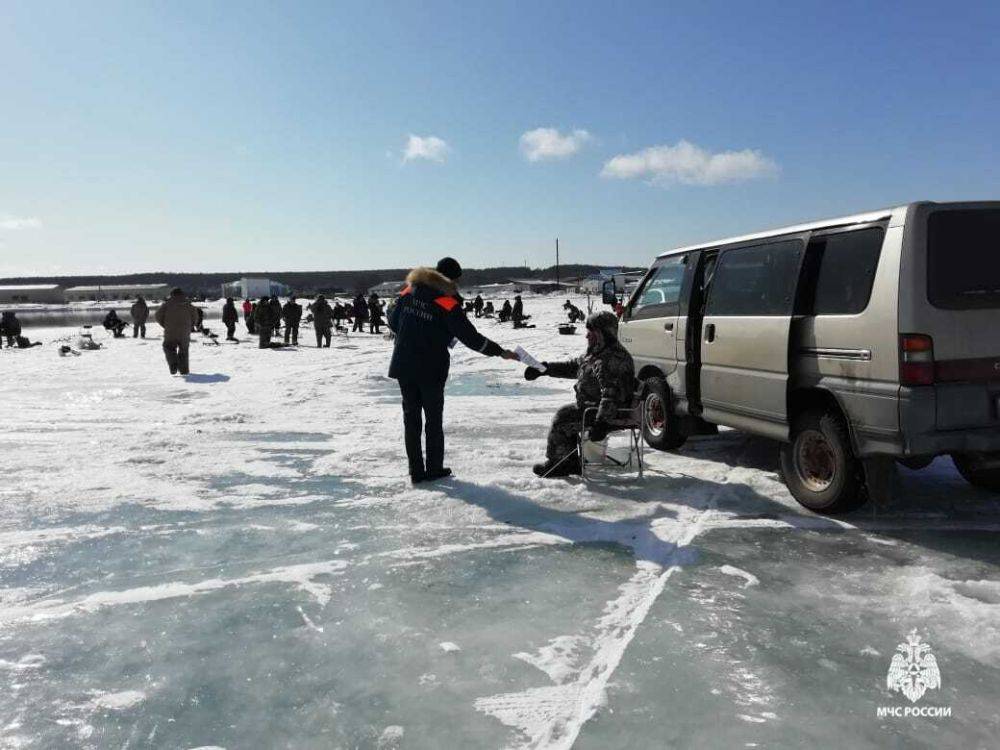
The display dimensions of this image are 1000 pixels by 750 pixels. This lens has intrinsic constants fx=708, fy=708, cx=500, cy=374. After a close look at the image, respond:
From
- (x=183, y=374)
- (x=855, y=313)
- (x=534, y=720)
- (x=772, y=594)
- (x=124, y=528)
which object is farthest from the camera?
(x=183, y=374)

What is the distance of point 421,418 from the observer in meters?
5.76

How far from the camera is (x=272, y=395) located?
37.5 ft

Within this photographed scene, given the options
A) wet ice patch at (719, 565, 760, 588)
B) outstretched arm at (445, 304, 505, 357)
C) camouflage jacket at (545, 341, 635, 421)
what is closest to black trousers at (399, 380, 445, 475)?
outstretched arm at (445, 304, 505, 357)

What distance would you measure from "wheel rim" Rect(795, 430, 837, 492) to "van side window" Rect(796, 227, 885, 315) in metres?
0.87

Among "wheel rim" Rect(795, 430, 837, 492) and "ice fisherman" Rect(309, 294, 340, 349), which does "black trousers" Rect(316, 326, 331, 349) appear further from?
"wheel rim" Rect(795, 430, 837, 492)

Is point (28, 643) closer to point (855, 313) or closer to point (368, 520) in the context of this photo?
point (368, 520)

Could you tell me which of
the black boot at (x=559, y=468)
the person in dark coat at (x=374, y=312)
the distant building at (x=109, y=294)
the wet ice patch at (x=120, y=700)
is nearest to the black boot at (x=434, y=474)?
the black boot at (x=559, y=468)

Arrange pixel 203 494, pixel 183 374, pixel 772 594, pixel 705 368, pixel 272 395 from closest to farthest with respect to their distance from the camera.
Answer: pixel 772 594
pixel 203 494
pixel 705 368
pixel 272 395
pixel 183 374

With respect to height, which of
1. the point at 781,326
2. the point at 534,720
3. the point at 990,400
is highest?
the point at 781,326

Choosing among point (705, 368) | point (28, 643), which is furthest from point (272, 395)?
point (28, 643)

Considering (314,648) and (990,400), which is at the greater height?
(990,400)

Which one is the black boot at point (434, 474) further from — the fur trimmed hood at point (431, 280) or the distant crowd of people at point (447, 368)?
the fur trimmed hood at point (431, 280)

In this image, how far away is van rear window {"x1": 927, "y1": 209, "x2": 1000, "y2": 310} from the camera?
13.1 ft

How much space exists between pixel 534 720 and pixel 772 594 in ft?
5.38
